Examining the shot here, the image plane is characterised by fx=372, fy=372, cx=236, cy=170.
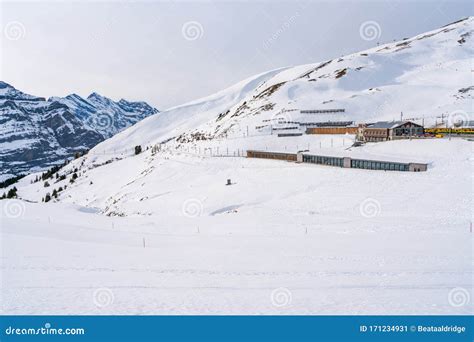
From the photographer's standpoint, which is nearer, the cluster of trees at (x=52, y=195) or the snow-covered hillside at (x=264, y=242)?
the snow-covered hillside at (x=264, y=242)

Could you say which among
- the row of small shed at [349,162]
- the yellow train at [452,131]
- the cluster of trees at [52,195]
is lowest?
the cluster of trees at [52,195]

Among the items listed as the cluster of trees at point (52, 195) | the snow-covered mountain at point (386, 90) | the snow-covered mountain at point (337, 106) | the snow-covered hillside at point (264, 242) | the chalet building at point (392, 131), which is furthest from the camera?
the cluster of trees at point (52, 195)

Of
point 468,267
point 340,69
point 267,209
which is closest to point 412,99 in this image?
point 340,69

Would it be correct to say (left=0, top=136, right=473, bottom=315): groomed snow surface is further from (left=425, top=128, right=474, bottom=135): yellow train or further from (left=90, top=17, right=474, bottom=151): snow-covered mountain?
(left=90, top=17, right=474, bottom=151): snow-covered mountain

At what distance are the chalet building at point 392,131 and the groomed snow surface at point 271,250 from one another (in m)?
13.3

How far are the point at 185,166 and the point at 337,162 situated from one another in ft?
119

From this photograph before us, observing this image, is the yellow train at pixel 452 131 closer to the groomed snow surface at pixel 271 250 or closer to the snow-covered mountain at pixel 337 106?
the groomed snow surface at pixel 271 250

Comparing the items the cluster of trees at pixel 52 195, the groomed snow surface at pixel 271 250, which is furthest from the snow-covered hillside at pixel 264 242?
the cluster of trees at pixel 52 195

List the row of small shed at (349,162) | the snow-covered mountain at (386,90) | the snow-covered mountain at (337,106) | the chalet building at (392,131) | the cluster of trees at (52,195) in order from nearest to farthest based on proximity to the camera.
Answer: the row of small shed at (349,162)
the chalet building at (392,131)
the snow-covered mountain at (337,106)
the snow-covered mountain at (386,90)
the cluster of trees at (52,195)

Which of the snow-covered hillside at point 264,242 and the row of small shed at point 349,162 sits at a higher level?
the row of small shed at point 349,162

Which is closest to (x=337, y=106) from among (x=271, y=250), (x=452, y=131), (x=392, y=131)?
(x=392, y=131)

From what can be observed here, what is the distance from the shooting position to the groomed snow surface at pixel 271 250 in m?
16.1

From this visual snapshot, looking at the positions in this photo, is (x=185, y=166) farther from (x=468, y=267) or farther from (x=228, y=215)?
(x=468, y=267)

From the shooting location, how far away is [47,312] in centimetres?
1530
